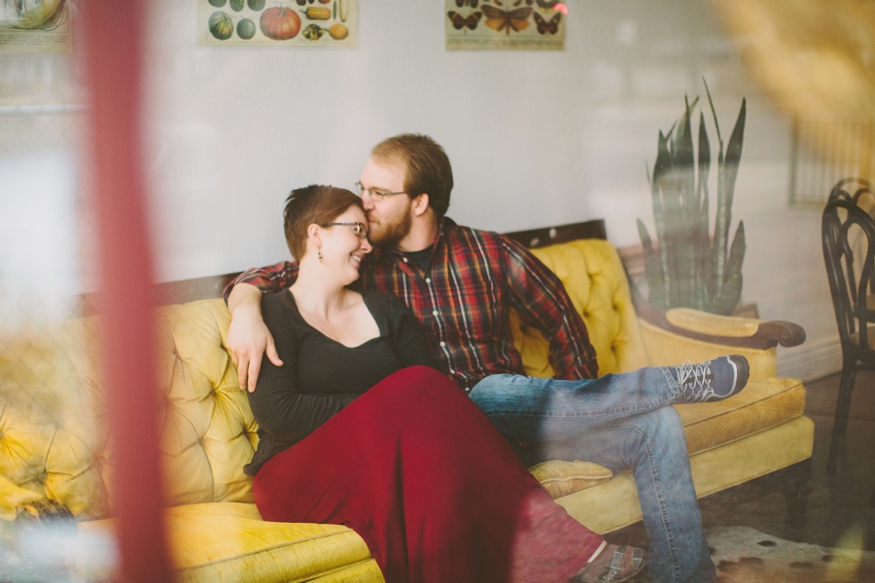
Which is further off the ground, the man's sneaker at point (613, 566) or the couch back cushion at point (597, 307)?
the couch back cushion at point (597, 307)

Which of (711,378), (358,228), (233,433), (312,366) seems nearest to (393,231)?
(358,228)

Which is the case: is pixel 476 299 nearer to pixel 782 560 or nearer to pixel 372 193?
pixel 372 193

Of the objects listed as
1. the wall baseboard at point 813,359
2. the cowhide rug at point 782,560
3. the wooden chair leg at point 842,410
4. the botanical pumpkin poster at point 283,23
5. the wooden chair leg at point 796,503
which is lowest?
the cowhide rug at point 782,560

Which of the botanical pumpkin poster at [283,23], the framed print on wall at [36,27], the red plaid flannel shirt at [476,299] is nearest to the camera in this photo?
the framed print on wall at [36,27]

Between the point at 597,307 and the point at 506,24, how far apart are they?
1.65ft

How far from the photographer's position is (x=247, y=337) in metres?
0.71

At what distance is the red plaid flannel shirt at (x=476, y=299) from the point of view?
89cm

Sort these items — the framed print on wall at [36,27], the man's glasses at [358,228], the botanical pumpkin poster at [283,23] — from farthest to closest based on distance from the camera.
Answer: the man's glasses at [358,228] < the botanical pumpkin poster at [283,23] < the framed print on wall at [36,27]

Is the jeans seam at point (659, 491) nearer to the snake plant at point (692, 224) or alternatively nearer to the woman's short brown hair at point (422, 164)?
the snake plant at point (692, 224)

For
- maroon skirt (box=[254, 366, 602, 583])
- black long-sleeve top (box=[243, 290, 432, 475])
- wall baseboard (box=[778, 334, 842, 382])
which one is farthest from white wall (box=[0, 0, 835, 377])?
maroon skirt (box=[254, 366, 602, 583])

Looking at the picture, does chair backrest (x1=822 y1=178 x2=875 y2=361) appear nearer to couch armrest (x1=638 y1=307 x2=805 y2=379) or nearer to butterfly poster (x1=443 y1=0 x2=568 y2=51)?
couch armrest (x1=638 y1=307 x2=805 y2=379)

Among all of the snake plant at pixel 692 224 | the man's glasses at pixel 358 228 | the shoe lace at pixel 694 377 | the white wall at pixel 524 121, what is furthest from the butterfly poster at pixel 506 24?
the shoe lace at pixel 694 377

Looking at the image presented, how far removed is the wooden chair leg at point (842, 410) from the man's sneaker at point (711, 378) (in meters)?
0.10

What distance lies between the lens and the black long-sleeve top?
72cm
